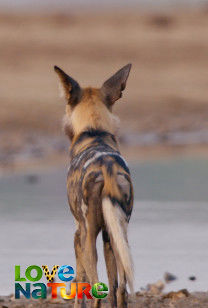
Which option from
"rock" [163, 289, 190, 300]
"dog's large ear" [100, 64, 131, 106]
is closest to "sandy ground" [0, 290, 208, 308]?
"rock" [163, 289, 190, 300]

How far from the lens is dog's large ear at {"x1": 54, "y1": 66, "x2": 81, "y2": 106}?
6098 millimetres

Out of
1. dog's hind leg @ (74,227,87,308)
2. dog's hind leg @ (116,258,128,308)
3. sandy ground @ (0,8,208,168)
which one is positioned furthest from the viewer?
sandy ground @ (0,8,208,168)

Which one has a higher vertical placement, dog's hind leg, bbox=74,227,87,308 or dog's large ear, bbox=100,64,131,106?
dog's large ear, bbox=100,64,131,106

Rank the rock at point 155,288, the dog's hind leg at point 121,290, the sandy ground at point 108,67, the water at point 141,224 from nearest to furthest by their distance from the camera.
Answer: the dog's hind leg at point 121,290 < the rock at point 155,288 < the water at point 141,224 < the sandy ground at point 108,67

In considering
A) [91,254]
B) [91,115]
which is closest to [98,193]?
[91,254]

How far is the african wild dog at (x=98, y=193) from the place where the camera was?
5363 mm

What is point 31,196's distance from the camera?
10195 mm

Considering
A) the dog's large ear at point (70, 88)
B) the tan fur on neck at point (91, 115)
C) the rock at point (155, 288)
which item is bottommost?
the rock at point (155, 288)

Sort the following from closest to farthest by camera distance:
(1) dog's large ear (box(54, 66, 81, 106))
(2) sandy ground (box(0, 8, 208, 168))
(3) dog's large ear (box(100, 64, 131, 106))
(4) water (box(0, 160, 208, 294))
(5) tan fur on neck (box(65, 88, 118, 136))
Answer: (5) tan fur on neck (box(65, 88, 118, 136)), (1) dog's large ear (box(54, 66, 81, 106)), (3) dog's large ear (box(100, 64, 131, 106)), (4) water (box(0, 160, 208, 294)), (2) sandy ground (box(0, 8, 208, 168))

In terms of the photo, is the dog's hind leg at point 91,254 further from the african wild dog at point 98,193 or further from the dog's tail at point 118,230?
the dog's tail at point 118,230

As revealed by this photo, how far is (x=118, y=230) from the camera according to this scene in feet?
17.5

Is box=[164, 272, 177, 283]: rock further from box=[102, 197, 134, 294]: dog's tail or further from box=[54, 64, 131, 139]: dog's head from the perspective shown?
box=[102, 197, 134, 294]: dog's tail

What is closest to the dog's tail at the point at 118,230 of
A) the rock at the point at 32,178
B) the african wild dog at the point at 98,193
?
the african wild dog at the point at 98,193

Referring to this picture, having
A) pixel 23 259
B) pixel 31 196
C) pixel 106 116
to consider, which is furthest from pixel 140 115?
pixel 106 116
